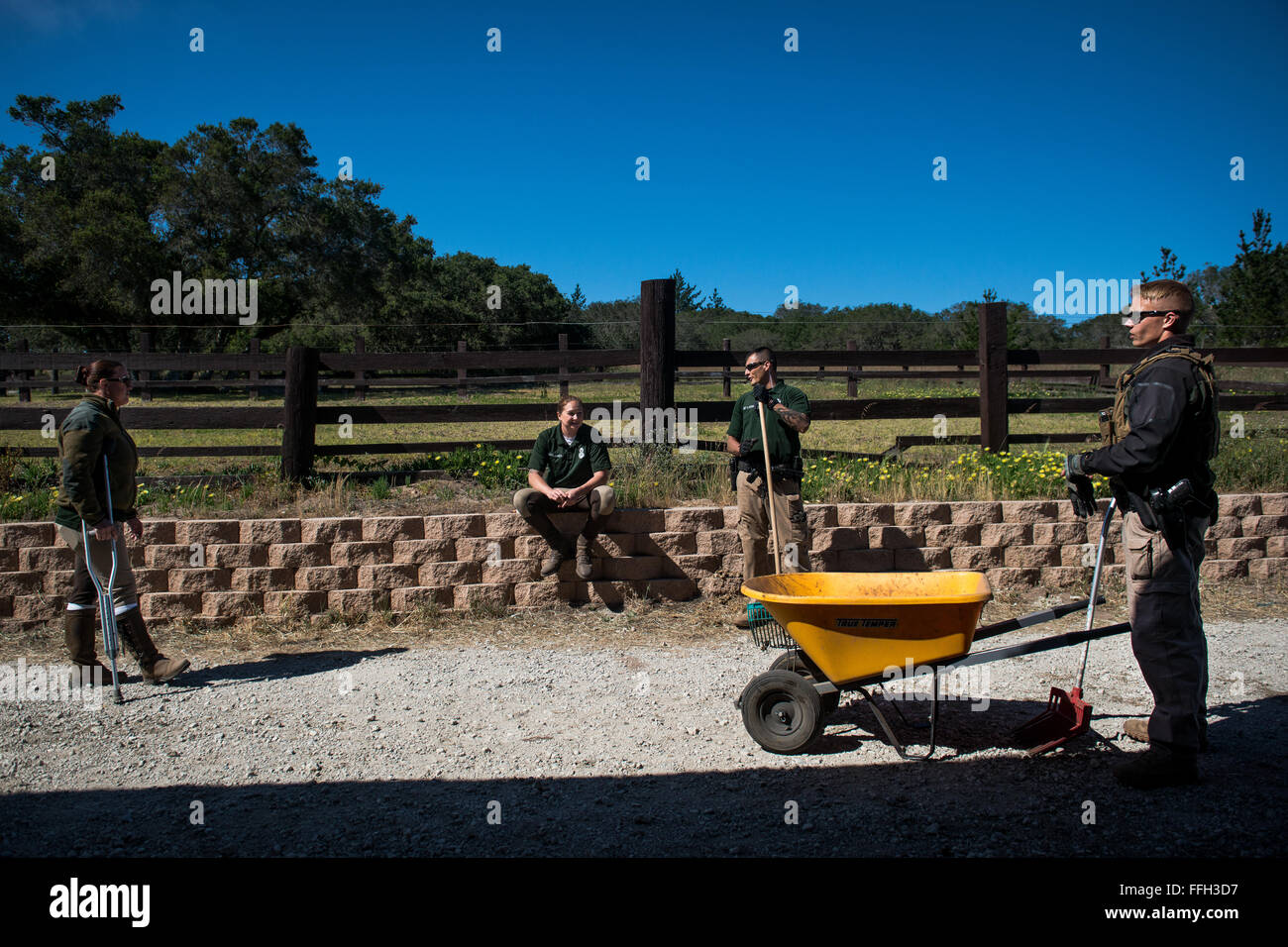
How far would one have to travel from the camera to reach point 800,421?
224 inches

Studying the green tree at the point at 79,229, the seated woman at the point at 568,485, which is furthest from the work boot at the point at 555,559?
the green tree at the point at 79,229

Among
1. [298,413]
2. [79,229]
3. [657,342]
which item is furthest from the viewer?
[79,229]

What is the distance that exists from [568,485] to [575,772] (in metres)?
2.56

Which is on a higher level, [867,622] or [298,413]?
[298,413]

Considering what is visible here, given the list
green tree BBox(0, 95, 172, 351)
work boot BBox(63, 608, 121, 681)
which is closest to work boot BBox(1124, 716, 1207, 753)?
work boot BBox(63, 608, 121, 681)

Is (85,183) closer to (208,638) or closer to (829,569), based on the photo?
(208,638)

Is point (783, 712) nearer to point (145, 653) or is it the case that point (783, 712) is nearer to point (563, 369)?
point (145, 653)

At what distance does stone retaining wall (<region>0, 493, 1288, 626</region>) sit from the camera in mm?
5781

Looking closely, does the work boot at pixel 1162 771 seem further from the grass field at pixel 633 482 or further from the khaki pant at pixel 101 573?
the khaki pant at pixel 101 573

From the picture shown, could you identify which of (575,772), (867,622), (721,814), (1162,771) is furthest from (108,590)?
(1162,771)

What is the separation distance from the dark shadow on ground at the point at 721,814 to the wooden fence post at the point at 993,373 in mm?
4356

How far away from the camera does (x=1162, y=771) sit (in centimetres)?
341

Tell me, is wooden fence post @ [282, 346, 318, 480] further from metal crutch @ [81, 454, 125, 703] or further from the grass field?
metal crutch @ [81, 454, 125, 703]
